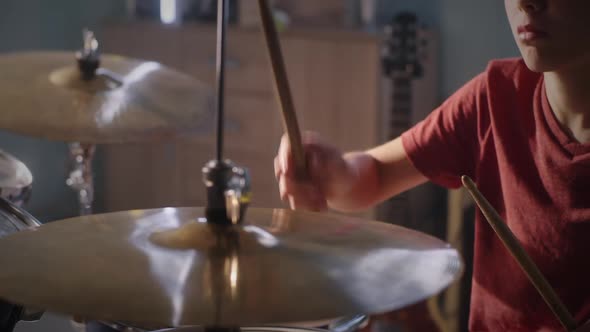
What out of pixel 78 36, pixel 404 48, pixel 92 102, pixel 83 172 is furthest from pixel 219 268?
pixel 78 36

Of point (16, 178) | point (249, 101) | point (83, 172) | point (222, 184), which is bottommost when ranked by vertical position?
point (249, 101)

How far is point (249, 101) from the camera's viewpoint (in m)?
2.78

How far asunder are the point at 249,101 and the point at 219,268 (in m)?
2.17

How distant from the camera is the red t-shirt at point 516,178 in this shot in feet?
3.23

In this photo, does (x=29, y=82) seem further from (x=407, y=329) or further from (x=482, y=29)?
(x=482, y=29)

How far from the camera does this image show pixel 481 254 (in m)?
1.10

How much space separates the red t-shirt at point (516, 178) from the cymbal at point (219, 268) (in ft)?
1.05

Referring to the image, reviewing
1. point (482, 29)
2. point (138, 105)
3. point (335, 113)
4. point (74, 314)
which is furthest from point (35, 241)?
point (482, 29)

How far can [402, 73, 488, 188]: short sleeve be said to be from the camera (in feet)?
3.72

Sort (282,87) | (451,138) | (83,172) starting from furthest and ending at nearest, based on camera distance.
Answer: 1. (83,172)
2. (451,138)
3. (282,87)

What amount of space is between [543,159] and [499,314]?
0.19 metres

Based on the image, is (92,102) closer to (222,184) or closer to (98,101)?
(98,101)

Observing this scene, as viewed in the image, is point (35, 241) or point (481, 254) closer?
point (35, 241)

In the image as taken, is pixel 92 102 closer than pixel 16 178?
No
